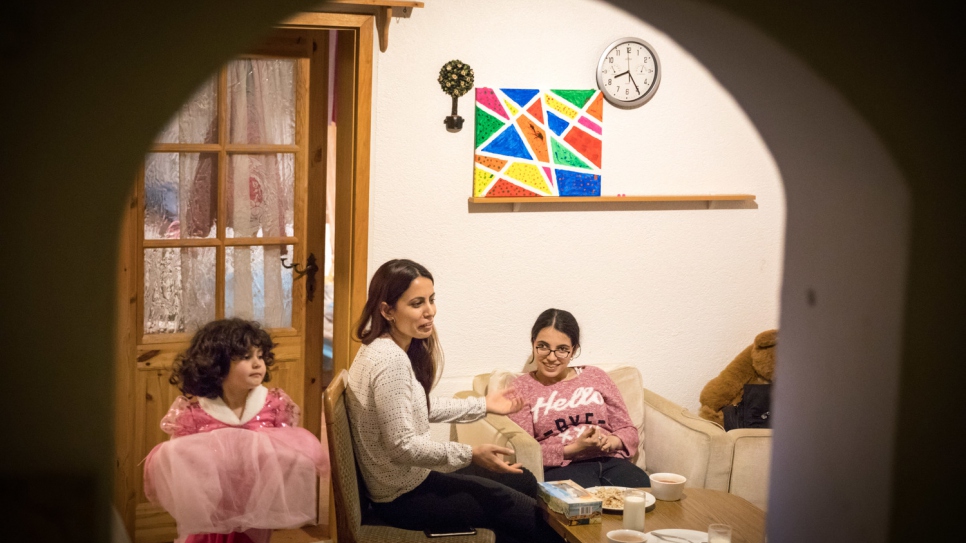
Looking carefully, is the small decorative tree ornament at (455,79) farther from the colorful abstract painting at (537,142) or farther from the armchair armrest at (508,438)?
the armchair armrest at (508,438)

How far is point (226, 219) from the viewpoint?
3840 millimetres

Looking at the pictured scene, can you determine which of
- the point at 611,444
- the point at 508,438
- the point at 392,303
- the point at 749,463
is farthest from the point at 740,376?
the point at 392,303

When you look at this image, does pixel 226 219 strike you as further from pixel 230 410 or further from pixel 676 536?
pixel 676 536

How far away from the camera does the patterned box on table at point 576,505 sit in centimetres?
267

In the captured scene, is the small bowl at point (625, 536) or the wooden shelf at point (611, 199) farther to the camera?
the wooden shelf at point (611, 199)

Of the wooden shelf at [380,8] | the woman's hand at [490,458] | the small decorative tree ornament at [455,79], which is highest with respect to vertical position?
the wooden shelf at [380,8]

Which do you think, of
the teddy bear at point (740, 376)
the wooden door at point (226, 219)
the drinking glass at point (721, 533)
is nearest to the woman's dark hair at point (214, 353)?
the wooden door at point (226, 219)

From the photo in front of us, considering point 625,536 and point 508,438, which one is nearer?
point 625,536

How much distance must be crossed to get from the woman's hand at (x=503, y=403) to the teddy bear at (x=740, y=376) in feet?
4.44

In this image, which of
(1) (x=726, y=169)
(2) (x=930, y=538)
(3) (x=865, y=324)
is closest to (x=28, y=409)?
(3) (x=865, y=324)

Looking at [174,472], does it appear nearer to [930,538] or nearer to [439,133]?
[439,133]

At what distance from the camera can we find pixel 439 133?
3791 mm

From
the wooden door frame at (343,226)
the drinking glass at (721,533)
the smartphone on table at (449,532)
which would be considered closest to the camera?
the drinking glass at (721,533)

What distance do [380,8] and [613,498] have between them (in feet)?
6.65
